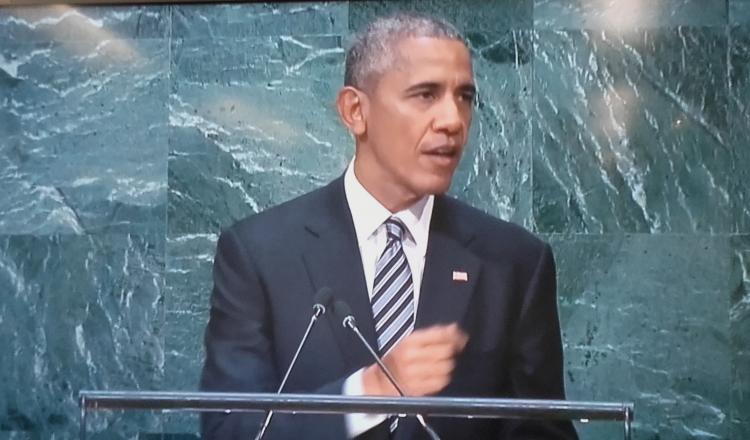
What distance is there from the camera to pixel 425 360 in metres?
4.25

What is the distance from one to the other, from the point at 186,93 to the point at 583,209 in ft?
5.01

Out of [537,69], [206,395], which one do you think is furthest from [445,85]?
[206,395]

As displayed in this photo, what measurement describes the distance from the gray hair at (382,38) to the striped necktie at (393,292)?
21.4 inches

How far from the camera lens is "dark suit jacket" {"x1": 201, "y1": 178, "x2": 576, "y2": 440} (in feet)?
13.4

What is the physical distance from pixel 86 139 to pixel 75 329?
28.0 inches

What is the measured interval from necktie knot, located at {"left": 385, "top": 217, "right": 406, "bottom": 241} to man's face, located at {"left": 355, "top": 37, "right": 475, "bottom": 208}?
0.06 metres

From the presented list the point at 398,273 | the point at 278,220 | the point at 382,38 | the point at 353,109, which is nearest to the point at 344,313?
the point at 398,273

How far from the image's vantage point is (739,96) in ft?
14.4

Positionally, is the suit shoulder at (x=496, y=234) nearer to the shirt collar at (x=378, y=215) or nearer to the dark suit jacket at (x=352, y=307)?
the dark suit jacket at (x=352, y=307)

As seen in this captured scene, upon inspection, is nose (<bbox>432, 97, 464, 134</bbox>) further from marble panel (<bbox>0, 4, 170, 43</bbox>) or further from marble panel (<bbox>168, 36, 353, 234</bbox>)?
marble panel (<bbox>0, 4, 170, 43</bbox>)

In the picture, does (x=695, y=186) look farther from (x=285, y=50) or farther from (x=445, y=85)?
(x=285, y=50)

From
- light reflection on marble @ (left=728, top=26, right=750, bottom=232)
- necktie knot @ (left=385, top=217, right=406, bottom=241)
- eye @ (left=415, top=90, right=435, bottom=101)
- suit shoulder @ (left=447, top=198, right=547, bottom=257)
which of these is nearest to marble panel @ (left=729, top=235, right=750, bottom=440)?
light reflection on marble @ (left=728, top=26, right=750, bottom=232)

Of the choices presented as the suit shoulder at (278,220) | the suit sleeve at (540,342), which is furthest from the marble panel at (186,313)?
the suit sleeve at (540,342)

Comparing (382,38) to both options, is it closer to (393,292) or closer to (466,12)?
(466,12)
